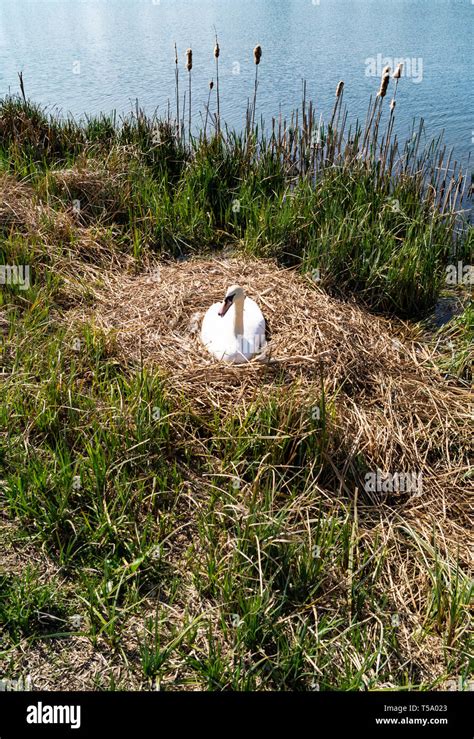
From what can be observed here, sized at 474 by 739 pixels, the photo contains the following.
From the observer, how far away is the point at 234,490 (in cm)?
334

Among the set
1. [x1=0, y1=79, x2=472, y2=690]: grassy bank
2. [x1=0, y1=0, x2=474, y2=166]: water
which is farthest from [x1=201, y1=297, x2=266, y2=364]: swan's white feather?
[x1=0, y1=0, x2=474, y2=166]: water

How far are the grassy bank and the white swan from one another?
0.41 m

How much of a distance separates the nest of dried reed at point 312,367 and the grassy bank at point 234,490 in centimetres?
2

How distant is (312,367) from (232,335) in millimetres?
545

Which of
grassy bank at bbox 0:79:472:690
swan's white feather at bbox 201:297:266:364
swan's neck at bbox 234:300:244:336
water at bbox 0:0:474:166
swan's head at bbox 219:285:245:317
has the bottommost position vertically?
grassy bank at bbox 0:79:472:690

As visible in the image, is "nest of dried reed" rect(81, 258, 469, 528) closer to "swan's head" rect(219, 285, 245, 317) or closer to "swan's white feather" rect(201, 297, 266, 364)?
"swan's white feather" rect(201, 297, 266, 364)

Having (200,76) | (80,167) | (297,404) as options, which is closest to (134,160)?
(80,167)

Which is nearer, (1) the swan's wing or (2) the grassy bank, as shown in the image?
(2) the grassy bank

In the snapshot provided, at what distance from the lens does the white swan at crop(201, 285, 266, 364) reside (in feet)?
13.3

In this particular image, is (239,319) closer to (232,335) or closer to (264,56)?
(232,335)

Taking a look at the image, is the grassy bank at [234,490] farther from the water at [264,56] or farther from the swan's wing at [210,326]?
the water at [264,56]

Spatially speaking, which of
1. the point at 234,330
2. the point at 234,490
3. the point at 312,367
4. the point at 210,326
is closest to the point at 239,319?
the point at 234,330

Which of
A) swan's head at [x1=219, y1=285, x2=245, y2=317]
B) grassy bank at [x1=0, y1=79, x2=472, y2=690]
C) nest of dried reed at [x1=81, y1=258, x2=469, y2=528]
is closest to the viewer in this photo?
grassy bank at [x1=0, y1=79, x2=472, y2=690]

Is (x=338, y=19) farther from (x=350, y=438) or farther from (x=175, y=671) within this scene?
(x=175, y=671)
